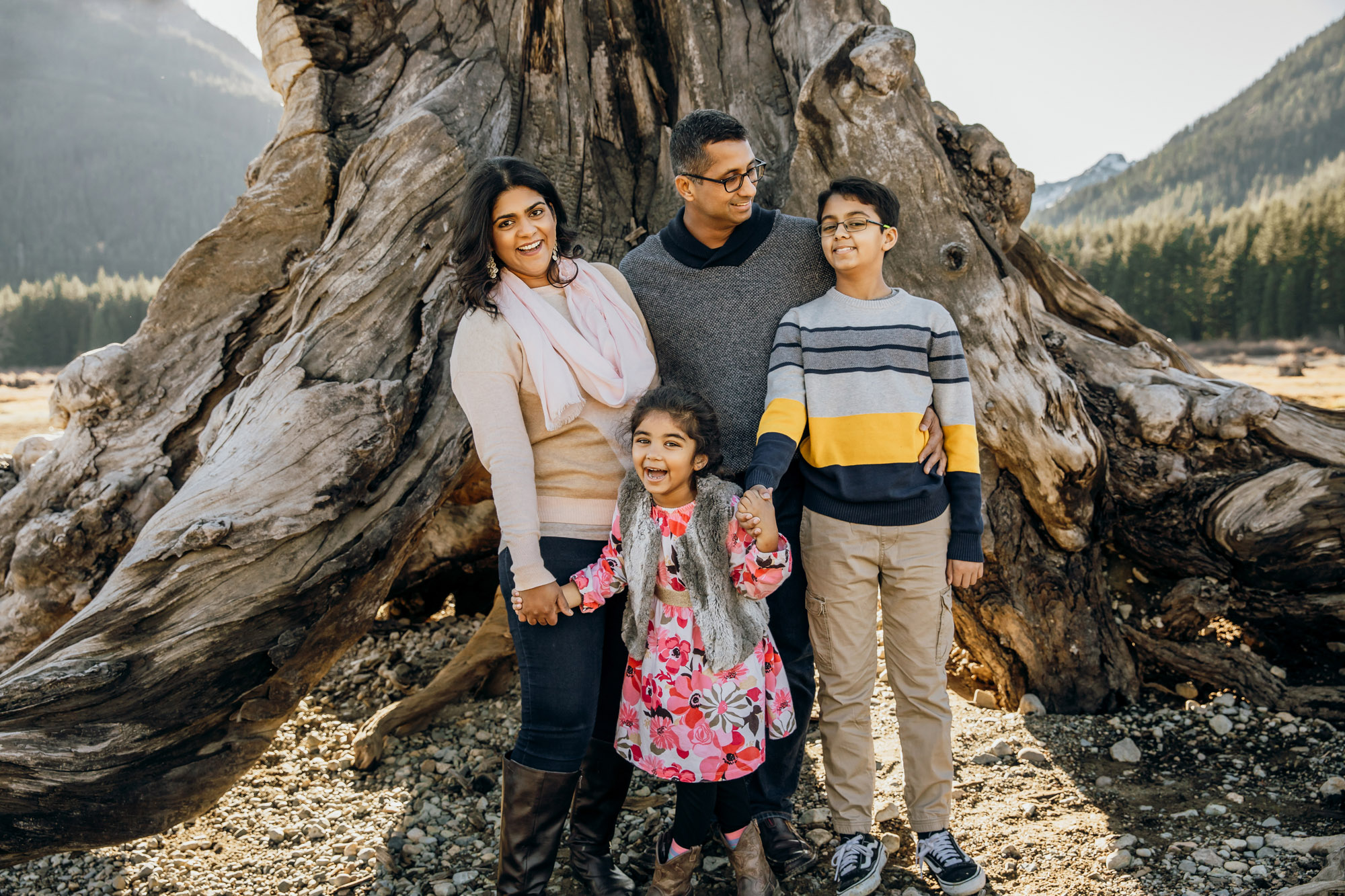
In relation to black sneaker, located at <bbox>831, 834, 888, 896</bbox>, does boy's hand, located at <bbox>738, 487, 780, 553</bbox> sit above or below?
above

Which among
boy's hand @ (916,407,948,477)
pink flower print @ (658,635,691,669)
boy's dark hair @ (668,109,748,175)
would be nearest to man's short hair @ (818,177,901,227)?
boy's dark hair @ (668,109,748,175)

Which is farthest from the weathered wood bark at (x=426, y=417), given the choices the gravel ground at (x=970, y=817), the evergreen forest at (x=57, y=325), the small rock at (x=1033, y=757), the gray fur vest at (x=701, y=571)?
the evergreen forest at (x=57, y=325)

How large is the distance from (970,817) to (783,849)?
775 mm

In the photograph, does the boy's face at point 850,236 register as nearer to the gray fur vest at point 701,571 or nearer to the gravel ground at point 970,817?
the gray fur vest at point 701,571

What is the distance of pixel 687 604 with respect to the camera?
8.09 feet

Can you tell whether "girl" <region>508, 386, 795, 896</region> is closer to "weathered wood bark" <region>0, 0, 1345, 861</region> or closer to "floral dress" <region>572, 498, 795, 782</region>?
"floral dress" <region>572, 498, 795, 782</region>

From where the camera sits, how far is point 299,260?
14.6 ft

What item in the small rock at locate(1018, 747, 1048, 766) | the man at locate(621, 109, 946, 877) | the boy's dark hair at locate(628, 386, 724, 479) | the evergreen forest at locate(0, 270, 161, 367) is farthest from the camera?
the evergreen forest at locate(0, 270, 161, 367)

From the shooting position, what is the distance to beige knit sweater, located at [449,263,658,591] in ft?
7.59

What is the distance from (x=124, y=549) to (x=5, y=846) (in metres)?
1.72

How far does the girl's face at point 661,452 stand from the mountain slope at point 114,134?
11517 cm

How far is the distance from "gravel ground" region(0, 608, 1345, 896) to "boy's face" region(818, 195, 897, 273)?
200cm

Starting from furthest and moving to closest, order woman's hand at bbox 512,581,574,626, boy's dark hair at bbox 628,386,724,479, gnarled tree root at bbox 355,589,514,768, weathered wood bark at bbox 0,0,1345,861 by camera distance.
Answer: gnarled tree root at bbox 355,589,514,768 < weathered wood bark at bbox 0,0,1345,861 < boy's dark hair at bbox 628,386,724,479 < woman's hand at bbox 512,581,574,626

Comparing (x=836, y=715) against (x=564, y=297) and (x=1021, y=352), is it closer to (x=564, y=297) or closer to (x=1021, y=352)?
(x=564, y=297)
